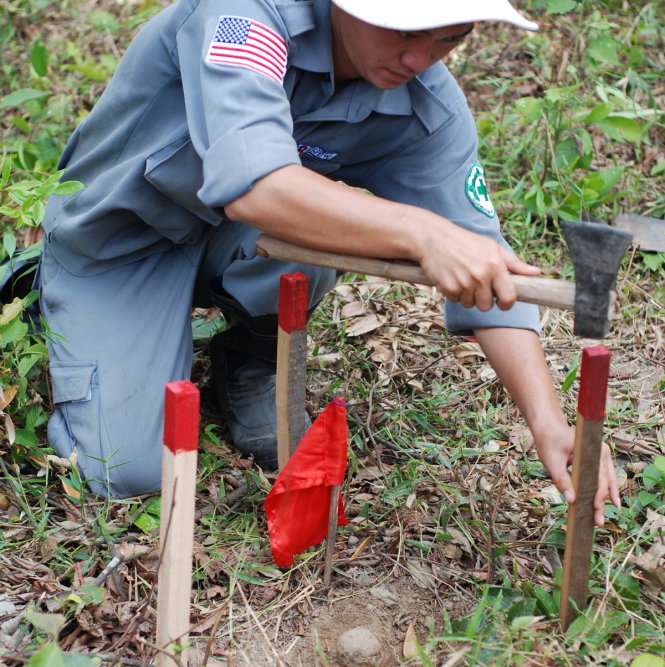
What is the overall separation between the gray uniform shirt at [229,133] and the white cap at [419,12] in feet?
0.75

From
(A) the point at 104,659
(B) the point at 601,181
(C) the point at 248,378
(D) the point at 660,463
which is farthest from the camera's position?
(B) the point at 601,181

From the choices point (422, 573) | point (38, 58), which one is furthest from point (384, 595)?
point (38, 58)

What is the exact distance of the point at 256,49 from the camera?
5.72ft

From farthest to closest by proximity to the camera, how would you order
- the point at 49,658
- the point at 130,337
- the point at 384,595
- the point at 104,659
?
the point at 130,337 → the point at 384,595 → the point at 104,659 → the point at 49,658

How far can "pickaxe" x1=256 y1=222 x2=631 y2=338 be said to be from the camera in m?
1.49

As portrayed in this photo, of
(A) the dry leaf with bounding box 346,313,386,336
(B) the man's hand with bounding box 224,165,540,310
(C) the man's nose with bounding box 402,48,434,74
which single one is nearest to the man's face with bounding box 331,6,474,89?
(C) the man's nose with bounding box 402,48,434,74

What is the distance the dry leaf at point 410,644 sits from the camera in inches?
69.6

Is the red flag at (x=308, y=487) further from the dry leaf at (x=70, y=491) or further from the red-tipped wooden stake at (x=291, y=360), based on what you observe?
the dry leaf at (x=70, y=491)

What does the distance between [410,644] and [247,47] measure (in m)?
1.25

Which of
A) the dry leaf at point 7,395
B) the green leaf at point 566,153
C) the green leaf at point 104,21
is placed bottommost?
the green leaf at point 566,153

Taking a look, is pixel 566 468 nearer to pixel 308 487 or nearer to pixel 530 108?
pixel 308 487

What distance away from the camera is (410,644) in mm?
1798

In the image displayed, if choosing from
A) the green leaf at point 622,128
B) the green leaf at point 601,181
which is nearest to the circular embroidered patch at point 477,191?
the green leaf at point 601,181

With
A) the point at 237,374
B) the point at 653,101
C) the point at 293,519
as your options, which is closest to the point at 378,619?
the point at 293,519
